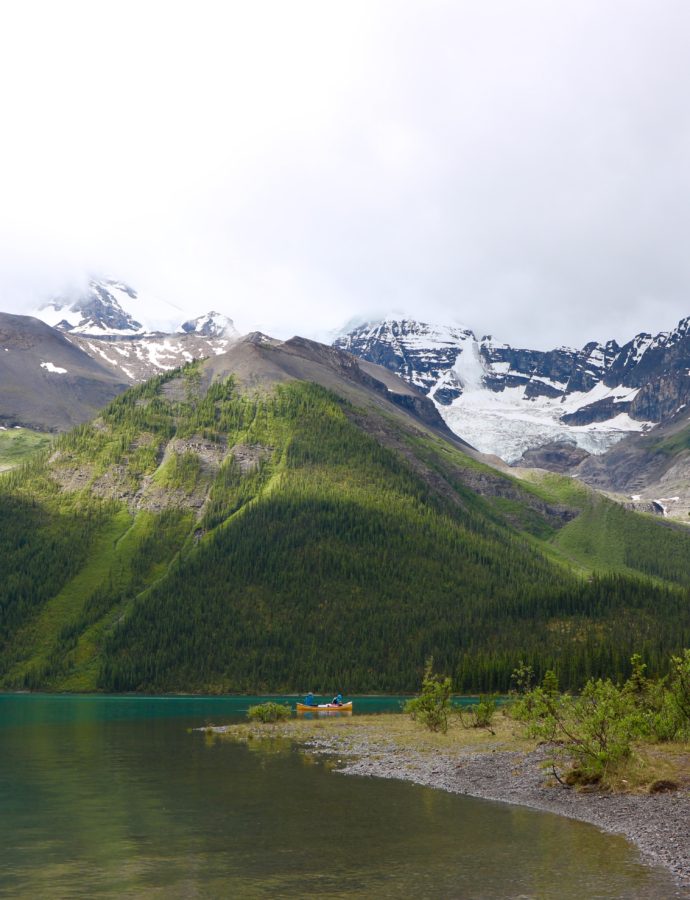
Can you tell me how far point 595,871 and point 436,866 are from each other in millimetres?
7385

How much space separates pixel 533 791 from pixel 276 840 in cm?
2268

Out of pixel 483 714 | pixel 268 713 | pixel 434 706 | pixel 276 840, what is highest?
pixel 434 706

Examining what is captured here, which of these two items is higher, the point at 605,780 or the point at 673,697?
the point at 673,697

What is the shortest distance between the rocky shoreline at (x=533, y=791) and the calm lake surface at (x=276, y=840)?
1552mm

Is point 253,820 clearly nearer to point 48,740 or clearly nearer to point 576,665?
point 48,740

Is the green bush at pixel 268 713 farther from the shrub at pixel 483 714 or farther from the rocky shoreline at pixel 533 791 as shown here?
the rocky shoreline at pixel 533 791

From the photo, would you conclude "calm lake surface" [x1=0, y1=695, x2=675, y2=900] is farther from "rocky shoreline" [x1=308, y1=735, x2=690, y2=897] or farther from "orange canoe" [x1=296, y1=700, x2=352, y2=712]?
"orange canoe" [x1=296, y1=700, x2=352, y2=712]

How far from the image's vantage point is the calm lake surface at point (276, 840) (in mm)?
36688

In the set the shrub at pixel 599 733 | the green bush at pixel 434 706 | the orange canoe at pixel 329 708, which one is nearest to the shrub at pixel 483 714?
the green bush at pixel 434 706

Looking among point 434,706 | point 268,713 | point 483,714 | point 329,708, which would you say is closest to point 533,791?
point 434,706

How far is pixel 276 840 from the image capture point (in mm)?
46250

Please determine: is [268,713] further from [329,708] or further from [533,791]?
[533,791]

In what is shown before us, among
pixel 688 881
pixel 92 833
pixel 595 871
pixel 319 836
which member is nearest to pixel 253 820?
pixel 319 836

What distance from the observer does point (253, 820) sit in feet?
171
